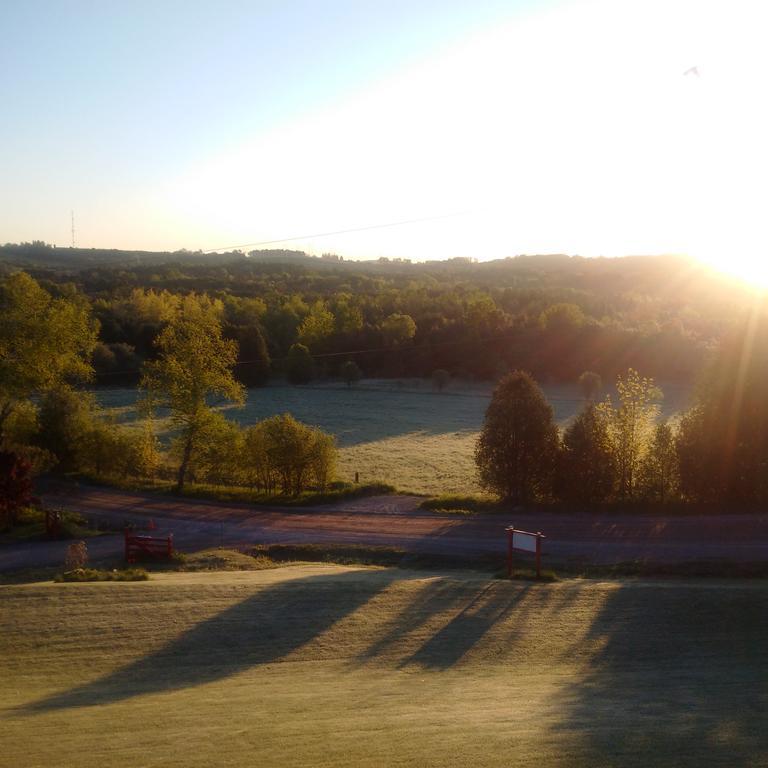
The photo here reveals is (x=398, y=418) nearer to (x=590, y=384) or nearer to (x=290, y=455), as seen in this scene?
(x=590, y=384)

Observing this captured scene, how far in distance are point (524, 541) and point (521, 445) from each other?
7023 millimetres

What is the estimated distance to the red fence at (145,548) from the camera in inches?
665

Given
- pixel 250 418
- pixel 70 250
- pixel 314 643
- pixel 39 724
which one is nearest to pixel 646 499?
pixel 314 643

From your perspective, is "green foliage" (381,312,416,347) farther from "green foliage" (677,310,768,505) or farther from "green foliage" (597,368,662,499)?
"green foliage" (677,310,768,505)

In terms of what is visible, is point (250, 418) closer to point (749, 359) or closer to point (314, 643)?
point (749, 359)

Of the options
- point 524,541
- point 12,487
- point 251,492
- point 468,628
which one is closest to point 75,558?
point 12,487

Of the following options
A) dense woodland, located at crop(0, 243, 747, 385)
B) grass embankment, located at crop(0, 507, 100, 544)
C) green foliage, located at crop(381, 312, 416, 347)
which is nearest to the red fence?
grass embankment, located at crop(0, 507, 100, 544)

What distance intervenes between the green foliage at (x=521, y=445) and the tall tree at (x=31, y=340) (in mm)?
14381

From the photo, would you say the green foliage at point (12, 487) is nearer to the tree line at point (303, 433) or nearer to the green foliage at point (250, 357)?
the tree line at point (303, 433)

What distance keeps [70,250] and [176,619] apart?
180 meters

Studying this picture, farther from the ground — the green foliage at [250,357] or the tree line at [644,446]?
the green foliage at [250,357]

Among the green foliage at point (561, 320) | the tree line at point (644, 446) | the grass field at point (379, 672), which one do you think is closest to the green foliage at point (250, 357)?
the green foliage at point (561, 320)

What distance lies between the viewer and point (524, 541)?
49.6 ft

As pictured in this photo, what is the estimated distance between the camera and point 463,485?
27.6 metres
